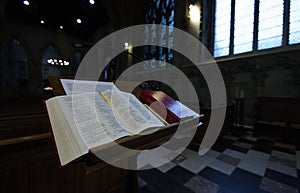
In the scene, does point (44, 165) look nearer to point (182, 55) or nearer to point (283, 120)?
point (283, 120)

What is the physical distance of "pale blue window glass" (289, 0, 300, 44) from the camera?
313 cm

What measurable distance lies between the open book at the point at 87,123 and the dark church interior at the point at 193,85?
0.15 ft

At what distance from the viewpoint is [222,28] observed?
4418 mm

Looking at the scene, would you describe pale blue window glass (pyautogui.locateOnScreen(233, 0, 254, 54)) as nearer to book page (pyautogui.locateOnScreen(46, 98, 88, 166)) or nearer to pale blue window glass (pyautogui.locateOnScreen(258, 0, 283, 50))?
pale blue window glass (pyautogui.locateOnScreen(258, 0, 283, 50))

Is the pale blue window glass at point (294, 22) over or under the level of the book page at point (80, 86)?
over

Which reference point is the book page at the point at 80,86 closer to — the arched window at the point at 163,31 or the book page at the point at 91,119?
the book page at the point at 91,119

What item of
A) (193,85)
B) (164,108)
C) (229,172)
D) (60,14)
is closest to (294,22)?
(193,85)

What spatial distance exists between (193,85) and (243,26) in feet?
6.93

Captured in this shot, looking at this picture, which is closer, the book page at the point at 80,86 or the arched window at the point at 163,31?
the book page at the point at 80,86

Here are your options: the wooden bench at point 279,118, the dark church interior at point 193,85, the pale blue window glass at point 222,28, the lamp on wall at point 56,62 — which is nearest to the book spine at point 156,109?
the dark church interior at point 193,85

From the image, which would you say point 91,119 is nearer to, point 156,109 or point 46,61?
point 156,109

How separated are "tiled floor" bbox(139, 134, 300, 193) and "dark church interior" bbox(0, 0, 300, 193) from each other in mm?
11

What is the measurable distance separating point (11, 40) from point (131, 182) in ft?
31.9

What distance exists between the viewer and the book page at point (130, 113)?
1.60ft
